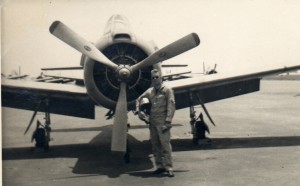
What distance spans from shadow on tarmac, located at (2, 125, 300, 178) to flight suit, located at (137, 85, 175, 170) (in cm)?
44

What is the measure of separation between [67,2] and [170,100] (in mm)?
2756

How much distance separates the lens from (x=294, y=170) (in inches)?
309

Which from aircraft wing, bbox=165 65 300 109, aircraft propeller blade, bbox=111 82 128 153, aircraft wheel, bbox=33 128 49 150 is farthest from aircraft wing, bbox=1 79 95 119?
aircraft wing, bbox=165 65 300 109

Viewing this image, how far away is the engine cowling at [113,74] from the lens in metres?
8.78

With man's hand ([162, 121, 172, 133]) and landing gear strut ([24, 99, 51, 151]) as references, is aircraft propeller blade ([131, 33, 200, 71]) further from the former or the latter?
landing gear strut ([24, 99, 51, 151])

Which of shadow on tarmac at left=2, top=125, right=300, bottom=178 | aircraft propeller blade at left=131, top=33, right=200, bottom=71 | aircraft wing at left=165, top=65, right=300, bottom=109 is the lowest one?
shadow on tarmac at left=2, top=125, right=300, bottom=178

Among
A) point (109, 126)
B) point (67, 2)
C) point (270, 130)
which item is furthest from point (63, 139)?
point (270, 130)

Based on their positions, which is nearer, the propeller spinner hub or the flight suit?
the flight suit

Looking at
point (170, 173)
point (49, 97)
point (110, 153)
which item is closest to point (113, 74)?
point (110, 153)

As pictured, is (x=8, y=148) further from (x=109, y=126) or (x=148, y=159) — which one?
(x=109, y=126)

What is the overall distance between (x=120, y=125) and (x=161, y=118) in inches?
33.0

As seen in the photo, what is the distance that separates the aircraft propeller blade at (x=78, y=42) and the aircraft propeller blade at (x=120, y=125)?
607mm

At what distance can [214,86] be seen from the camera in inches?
436

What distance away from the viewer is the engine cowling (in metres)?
8.78
